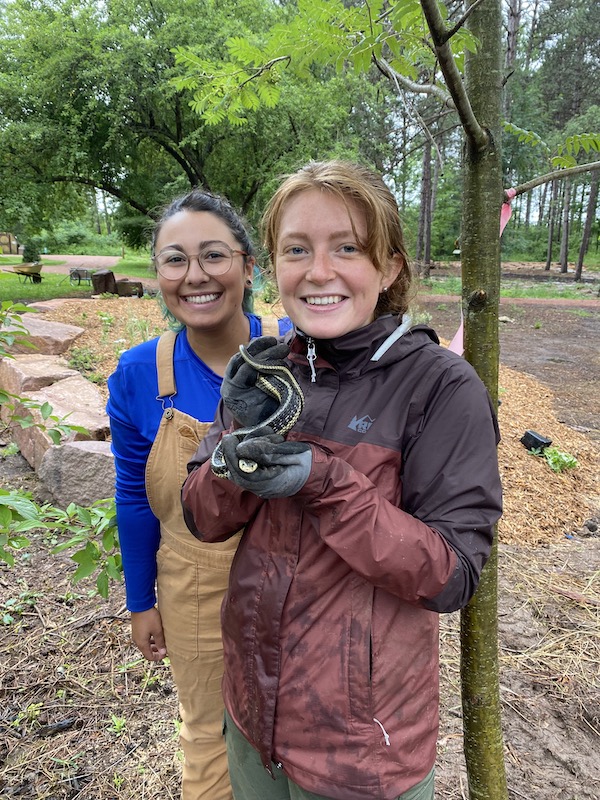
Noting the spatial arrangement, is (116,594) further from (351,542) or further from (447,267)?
(447,267)

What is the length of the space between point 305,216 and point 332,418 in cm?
53

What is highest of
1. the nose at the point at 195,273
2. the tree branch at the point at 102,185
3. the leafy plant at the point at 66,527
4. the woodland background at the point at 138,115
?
the woodland background at the point at 138,115

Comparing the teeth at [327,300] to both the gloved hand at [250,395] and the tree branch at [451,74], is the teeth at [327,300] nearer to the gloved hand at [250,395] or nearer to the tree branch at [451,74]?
the gloved hand at [250,395]

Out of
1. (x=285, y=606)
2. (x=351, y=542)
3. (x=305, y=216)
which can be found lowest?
(x=285, y=606)

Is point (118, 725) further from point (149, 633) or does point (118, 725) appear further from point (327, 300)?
point (327, 300)

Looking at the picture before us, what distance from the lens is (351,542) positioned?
116 cm

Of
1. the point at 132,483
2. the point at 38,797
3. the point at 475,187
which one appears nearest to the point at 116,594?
the point at 38,797

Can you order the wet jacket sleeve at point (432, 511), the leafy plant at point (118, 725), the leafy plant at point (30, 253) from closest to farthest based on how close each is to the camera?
1. the wet jacket sleeve at point (432, 511)
2. the leafy plant at point (118, 725)
3. the leafy plant at point (30, 253)

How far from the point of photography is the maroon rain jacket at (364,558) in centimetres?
118

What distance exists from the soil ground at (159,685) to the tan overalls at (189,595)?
53 cm

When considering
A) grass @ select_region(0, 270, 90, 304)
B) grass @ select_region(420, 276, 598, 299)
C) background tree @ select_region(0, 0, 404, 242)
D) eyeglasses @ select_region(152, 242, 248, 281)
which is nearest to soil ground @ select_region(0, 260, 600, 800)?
eyeglasses @ select_region(152, 242, 248, 281)

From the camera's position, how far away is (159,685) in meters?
2.83

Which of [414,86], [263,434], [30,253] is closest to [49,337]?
[414,86]

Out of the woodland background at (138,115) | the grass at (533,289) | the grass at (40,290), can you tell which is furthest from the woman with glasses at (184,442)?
the grass at (533,289)
